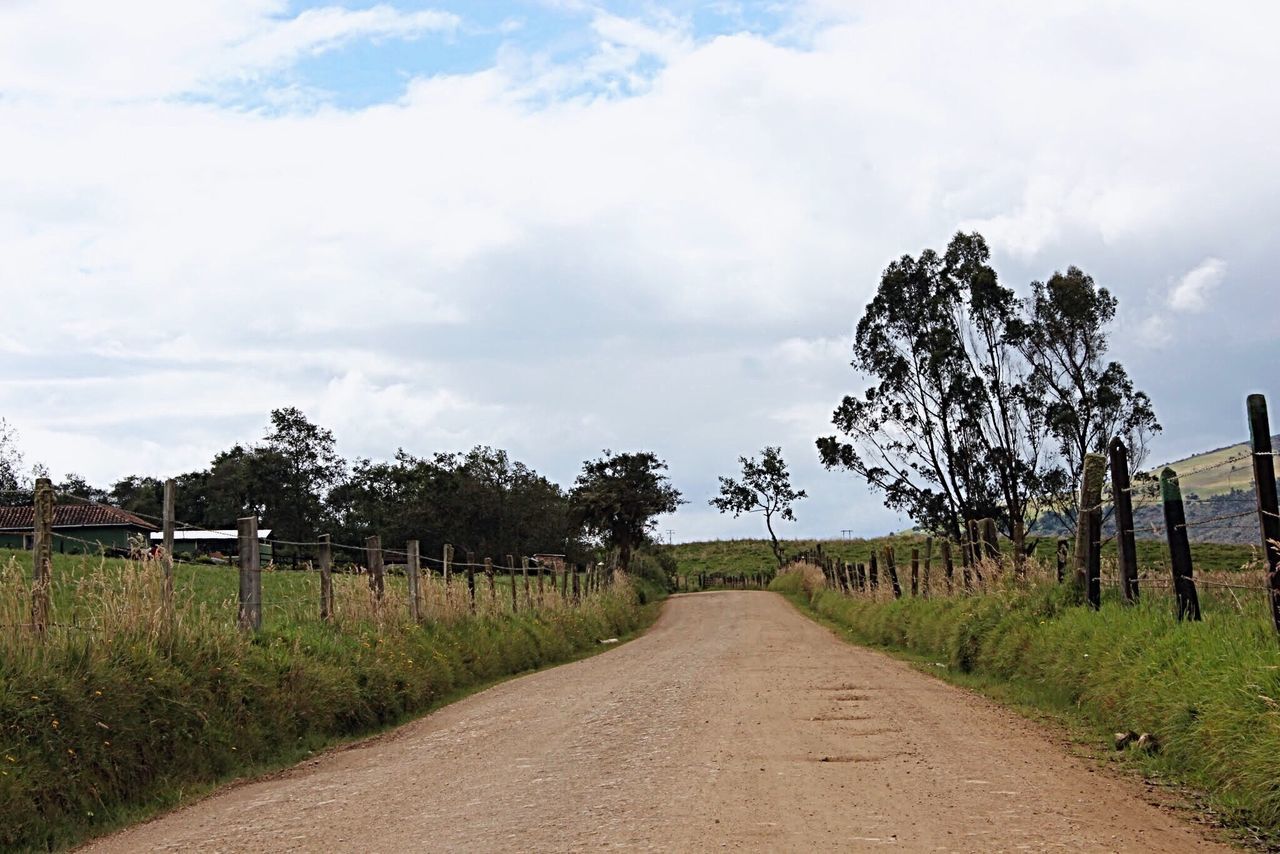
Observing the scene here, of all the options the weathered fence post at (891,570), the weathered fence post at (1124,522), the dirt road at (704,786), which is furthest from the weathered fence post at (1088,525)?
the weathered fence post at (891,570)

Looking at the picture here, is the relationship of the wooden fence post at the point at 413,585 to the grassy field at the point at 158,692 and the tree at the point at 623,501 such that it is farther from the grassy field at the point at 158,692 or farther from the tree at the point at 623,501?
the tree at the point at 623,501

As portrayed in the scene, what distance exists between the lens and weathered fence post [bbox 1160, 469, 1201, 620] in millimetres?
9945

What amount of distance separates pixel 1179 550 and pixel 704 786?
18.1 feet

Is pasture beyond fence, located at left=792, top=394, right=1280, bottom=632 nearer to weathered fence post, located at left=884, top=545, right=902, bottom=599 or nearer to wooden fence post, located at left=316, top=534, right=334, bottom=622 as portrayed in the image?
weathered fence post, located at left=884, top=545, right=902, bottom=599

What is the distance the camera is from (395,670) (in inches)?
536

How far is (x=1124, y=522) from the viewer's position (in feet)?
39.6

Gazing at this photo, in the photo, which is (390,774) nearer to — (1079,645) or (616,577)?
(1079,645)

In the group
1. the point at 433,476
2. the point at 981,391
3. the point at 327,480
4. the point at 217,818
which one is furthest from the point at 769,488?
the point at 217,818

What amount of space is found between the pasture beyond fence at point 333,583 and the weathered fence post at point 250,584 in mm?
11

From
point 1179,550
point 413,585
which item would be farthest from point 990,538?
point 413,585

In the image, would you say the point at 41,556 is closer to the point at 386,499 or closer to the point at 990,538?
the point at 990,538

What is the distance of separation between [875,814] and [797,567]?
159ft

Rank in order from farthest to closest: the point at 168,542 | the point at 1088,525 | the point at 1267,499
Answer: the point at 1088,525, the point at 168,542, the point at 1267,499

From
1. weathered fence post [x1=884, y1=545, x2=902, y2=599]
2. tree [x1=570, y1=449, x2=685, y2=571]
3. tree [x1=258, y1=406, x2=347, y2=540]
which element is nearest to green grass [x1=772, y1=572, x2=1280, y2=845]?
weathered fence post [x1=884, y1=545, x2=902, y2=599]
